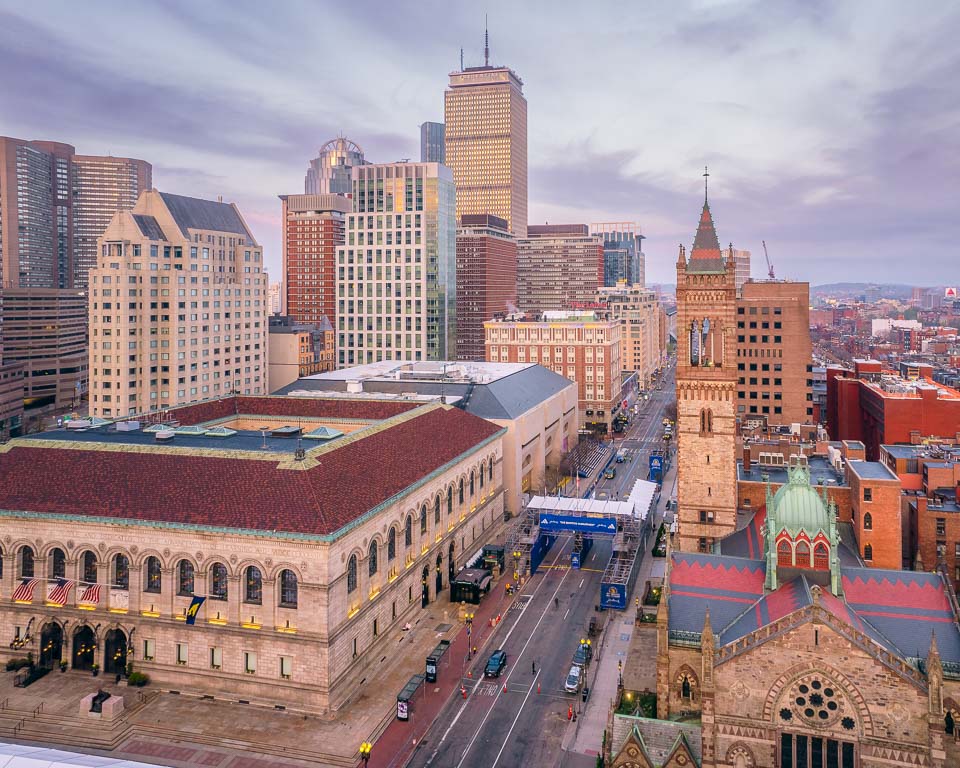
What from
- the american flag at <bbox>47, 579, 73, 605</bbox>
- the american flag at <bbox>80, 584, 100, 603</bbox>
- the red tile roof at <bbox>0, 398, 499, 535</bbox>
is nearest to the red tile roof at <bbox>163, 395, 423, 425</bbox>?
the red tile roof at <bbox>0, 398, 499, 535</bbox>

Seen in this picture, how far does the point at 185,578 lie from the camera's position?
225 ft

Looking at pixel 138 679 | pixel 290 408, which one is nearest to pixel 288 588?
pixel 138 679

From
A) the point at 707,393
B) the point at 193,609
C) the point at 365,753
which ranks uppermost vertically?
the point at 707,393

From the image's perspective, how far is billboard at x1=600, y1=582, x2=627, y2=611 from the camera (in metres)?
86.3

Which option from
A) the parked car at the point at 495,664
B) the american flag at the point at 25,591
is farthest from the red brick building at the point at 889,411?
the american flag at the point at 25,591

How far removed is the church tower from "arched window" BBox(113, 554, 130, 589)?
5412 centimetres

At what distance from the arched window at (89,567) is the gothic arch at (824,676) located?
2244 inches

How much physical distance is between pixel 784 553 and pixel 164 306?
13010 centimetres

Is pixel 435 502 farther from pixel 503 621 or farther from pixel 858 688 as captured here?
pixel 858 688

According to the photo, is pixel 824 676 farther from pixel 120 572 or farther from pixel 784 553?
pixel 120 572

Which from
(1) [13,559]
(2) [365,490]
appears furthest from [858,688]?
(1) [13,559]

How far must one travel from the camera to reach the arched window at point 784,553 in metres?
59.2

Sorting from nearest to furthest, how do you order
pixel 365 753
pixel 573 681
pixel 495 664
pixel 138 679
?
pixel 365 753
pixel 138 679
pixel 573 681
pixel 495 664

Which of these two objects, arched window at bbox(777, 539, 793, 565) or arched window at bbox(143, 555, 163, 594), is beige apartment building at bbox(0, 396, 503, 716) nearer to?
arched window at bbox(143, 555, 163, 594)
